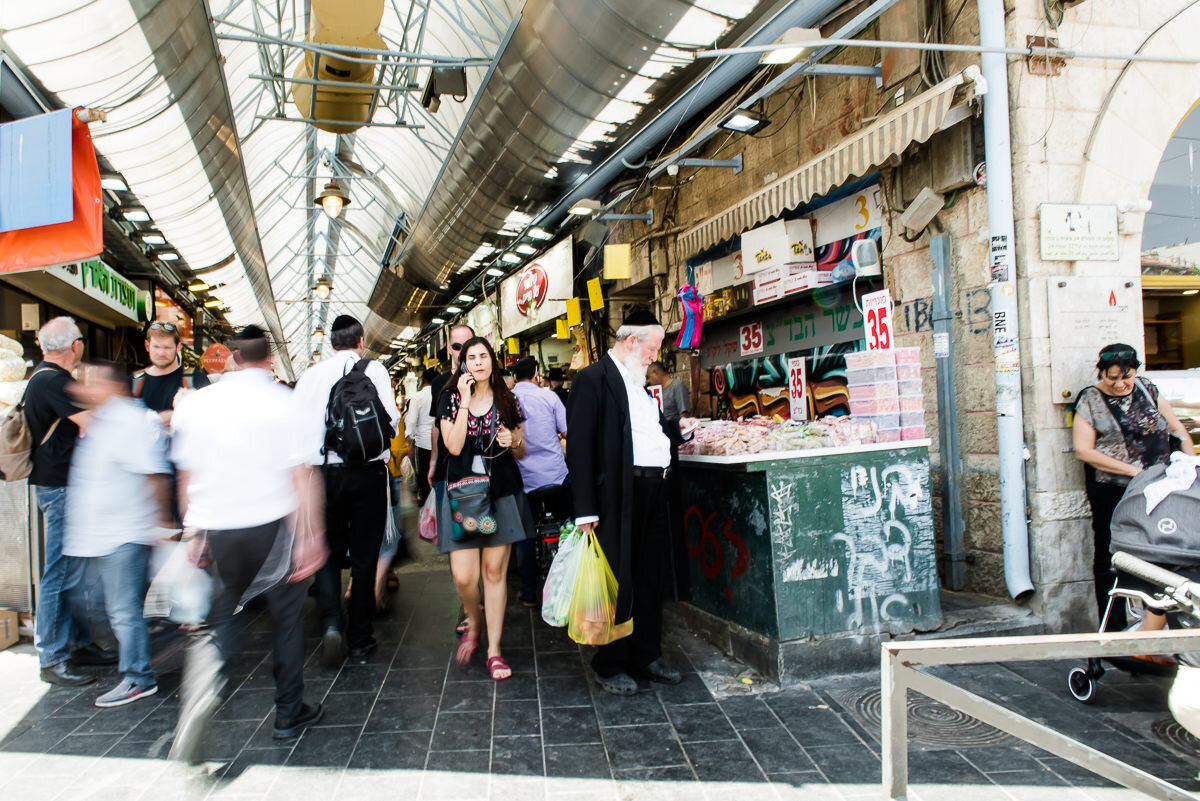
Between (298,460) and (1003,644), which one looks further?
(298,460)

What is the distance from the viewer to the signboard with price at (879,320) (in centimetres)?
450

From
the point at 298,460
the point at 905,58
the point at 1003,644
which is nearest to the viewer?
the point at 1003,644

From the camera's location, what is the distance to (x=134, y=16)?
412 cm

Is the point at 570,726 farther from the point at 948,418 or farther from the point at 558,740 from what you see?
the point at 948,418

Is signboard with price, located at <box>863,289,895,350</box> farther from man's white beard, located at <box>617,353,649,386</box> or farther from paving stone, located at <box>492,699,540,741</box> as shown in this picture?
paving stone, located at <box>492,699,540,741</box>

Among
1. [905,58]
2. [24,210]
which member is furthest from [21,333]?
[905,58]

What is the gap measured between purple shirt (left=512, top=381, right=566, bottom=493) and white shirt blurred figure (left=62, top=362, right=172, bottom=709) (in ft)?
7.78

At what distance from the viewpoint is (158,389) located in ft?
16.0

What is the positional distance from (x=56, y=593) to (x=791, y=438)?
4295mm

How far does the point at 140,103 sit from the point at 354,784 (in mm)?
4523

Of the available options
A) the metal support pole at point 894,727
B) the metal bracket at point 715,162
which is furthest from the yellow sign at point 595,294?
the metal support pole at point 894,727

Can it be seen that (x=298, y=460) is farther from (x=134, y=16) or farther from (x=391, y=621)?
(x=134, y=16)

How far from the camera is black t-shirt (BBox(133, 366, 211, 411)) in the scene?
4840mm

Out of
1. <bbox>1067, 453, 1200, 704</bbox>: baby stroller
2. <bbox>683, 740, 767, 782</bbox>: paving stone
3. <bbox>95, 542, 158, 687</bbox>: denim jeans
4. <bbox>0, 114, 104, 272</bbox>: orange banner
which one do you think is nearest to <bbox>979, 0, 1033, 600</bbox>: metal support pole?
<bbox>1067, 453, 1200, 704</bbox>: baby stroller
